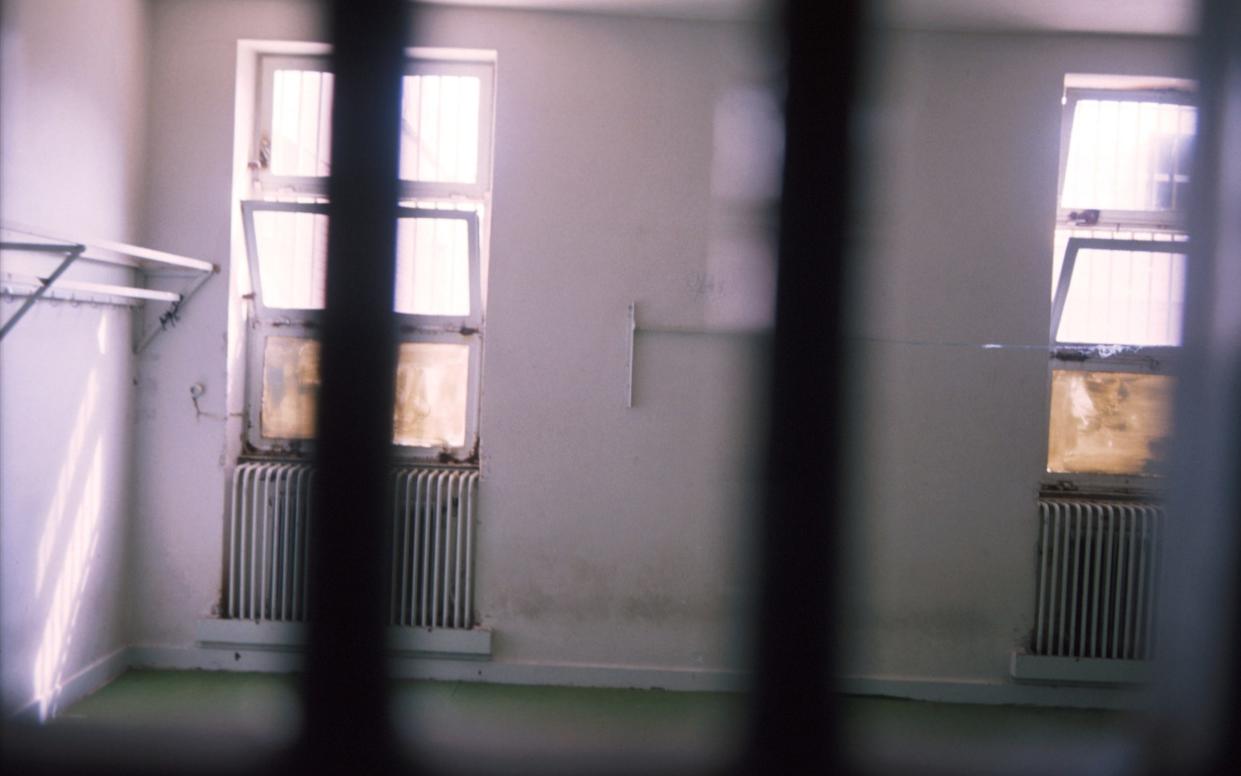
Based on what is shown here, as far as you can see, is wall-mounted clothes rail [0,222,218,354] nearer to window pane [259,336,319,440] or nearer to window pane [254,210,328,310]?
window pane [254,210,328,310]

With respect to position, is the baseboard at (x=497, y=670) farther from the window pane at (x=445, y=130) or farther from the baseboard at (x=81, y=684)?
the window pane at (x=445, y=130)

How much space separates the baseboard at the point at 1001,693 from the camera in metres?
3.77

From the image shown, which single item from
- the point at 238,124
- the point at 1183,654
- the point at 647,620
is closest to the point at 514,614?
the point at 647,620

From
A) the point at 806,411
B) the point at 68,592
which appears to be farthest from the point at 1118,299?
the point at 68,592

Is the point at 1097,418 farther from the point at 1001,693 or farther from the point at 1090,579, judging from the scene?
the point at 1001,693

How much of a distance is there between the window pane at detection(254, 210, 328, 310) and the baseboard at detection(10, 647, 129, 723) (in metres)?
1.54

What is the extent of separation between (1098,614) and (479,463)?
2612 mm

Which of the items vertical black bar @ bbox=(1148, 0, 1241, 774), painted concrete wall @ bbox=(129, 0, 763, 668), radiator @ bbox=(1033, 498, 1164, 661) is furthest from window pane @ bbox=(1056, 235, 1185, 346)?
vertical black bar @ bbox=(1148, 0, 1241, 774)

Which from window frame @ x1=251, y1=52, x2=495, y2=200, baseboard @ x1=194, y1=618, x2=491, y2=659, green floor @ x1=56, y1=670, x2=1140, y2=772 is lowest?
green floor @ x1=56, y1=670, x2=1140, y2=772

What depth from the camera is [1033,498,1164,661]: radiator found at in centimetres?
372

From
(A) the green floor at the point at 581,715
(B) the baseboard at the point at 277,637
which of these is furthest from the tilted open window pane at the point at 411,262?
(A) the green floor at the point at 581,715

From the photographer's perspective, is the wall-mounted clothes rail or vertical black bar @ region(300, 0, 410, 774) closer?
vertical black bar @ region(300, 0, 410, 774)

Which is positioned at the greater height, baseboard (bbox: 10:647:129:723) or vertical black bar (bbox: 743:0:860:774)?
vertical black bar (bbox: 743:0:860:774)

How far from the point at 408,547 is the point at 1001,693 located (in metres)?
2.50
